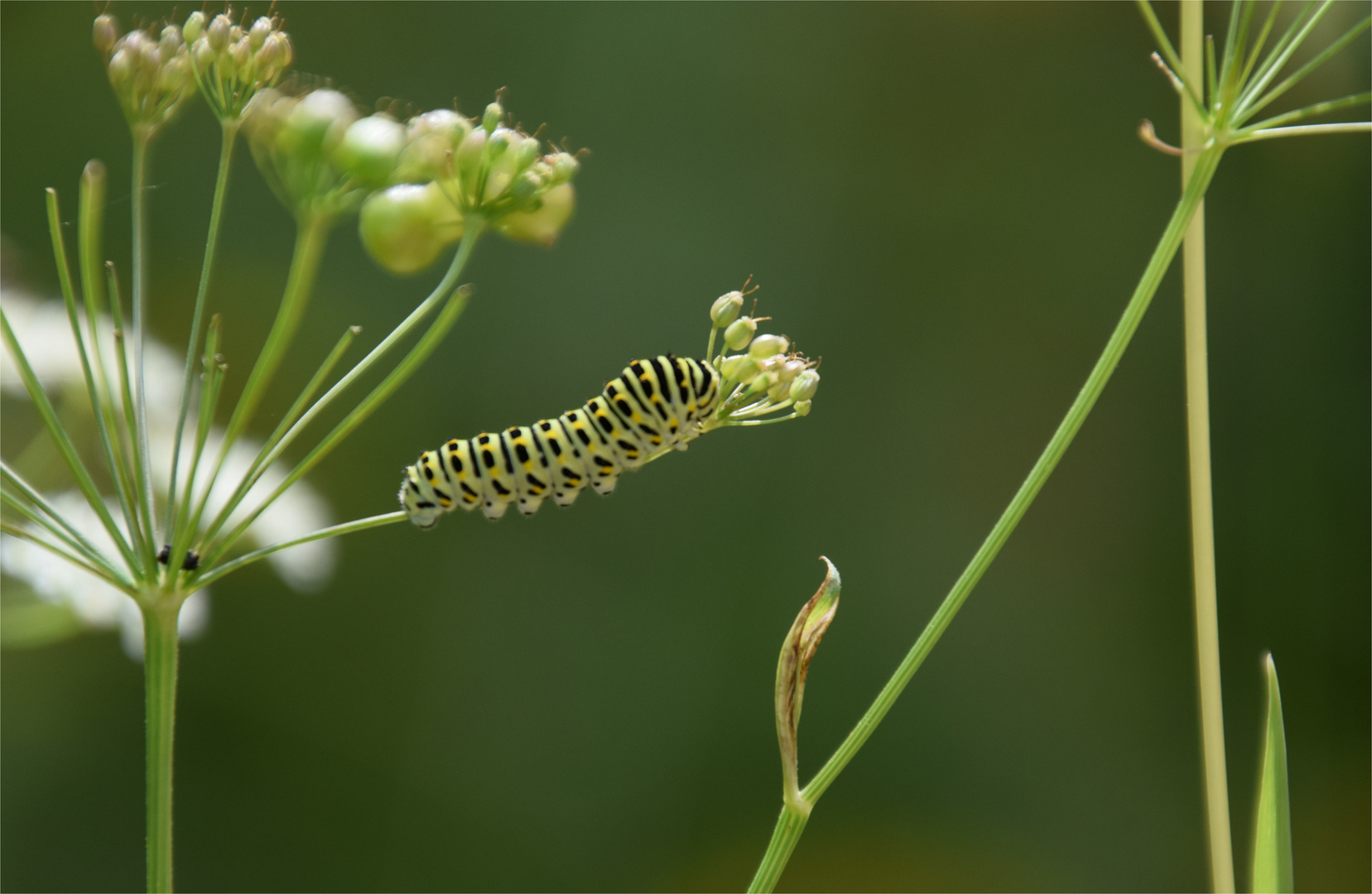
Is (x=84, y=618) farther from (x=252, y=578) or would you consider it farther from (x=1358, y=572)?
(x=1358, y=572)

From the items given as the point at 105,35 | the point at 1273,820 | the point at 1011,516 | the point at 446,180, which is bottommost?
the point at 1273,820

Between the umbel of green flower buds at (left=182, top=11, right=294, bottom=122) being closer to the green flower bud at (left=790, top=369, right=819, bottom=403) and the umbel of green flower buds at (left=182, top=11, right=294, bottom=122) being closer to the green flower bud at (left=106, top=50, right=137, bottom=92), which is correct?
the green flower bud at (left=106, top=50, right=137, bottom=92)

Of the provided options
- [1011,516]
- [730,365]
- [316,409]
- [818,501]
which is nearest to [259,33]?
[316,409]

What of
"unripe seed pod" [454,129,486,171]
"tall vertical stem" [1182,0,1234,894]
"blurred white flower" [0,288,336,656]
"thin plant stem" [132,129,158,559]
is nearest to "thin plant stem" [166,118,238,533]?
"thin plant stem" [132,129,158,559]

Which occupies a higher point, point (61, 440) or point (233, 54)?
point (233, 54)

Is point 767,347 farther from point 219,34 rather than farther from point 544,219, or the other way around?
point 219,34
